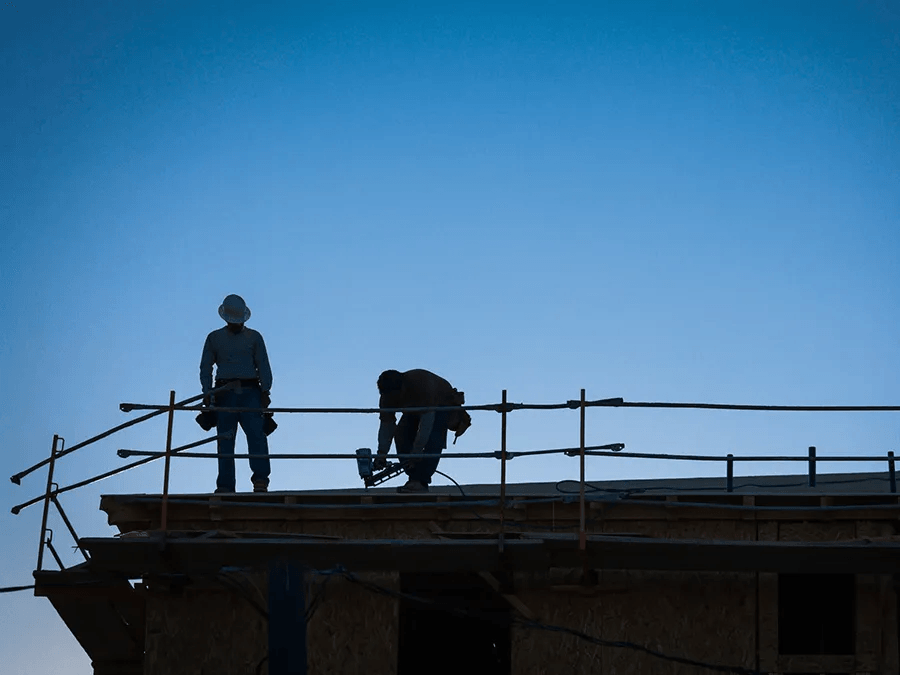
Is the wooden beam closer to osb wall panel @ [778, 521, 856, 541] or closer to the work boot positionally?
osb wall panel @ [778, 521, 856, 541]

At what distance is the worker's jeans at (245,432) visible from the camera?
1552cm

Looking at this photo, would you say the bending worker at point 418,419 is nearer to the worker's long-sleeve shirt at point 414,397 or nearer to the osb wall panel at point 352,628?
the worker's long-sleeve shirt at point 414,397

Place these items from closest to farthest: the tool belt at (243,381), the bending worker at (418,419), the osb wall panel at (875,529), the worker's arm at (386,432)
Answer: the osb wall panel at (875,529) → the tool belt at (243,381) → the bending worker at (418,419) → the worker's arm at (386,432)

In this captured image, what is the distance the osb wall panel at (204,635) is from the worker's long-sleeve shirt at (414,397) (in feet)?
9.76

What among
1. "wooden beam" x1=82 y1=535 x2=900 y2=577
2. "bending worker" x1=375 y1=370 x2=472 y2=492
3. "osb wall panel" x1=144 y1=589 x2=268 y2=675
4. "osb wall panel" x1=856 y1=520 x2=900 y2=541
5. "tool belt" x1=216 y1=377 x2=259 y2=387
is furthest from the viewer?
"bending worker" x1=375 y1=370 x2=472 y2=492

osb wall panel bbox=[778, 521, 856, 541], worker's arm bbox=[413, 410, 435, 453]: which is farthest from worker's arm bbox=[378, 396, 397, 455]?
osb wall panel bbox=[778, 521, 856, 541]

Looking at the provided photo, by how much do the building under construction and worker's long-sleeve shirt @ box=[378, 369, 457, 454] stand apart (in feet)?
6.62

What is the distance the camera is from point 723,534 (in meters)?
14.3

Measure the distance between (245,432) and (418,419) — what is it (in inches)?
80.3

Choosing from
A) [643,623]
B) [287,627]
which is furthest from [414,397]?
[287,627]

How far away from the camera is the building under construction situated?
531 inches

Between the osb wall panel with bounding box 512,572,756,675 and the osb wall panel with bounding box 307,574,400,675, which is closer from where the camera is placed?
the osb wall panel with bounding box 512,572,756,675

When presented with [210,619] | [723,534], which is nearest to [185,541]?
[210,619]

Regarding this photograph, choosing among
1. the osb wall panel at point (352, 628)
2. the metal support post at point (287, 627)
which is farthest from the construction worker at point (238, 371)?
the metal support post at point (287, 627)
